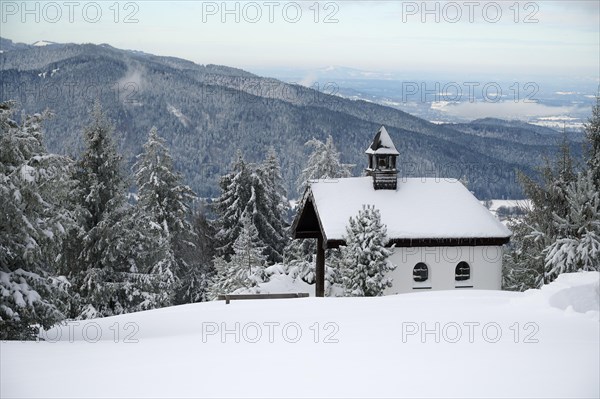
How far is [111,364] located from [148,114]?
633 ft

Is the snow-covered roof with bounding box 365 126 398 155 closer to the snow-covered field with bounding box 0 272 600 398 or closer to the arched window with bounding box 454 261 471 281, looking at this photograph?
the arched window with bounding box 454 261 471 281

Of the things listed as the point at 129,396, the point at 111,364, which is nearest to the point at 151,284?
the point at 111,364

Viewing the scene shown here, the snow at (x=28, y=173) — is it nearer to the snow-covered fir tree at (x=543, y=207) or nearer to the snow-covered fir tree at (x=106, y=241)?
the snow-covered fir tree at (x=106, y=241)

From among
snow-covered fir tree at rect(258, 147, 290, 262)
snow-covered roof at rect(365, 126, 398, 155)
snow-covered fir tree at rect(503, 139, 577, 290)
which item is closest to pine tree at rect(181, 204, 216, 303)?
snow-covered fir tree at rect(258, 147, 290, 262)

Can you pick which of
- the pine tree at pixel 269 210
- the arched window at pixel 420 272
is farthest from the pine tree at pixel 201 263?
the arched window at pixel 420 272

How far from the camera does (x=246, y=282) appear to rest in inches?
1139

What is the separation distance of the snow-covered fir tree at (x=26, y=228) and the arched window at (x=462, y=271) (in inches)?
644

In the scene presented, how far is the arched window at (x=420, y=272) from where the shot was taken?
25594mm

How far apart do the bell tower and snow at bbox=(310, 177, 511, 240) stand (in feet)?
1.07

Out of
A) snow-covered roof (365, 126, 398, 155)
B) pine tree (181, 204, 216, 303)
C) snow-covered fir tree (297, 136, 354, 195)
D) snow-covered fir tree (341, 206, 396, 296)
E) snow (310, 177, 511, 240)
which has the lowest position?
pine tree (181, 204, 216, 303)

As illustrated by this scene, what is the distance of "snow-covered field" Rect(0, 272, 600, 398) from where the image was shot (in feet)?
29.6

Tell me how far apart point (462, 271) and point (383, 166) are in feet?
18.5

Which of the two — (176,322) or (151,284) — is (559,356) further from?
(151,284)

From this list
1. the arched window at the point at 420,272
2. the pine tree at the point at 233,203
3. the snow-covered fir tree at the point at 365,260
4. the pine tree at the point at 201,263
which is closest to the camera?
the snow-covered fir tree at the point at 365,260
